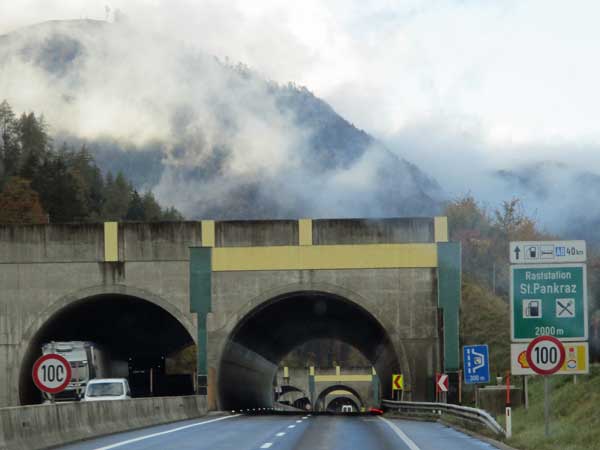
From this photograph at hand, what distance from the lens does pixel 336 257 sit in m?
55.4

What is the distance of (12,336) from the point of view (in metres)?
55.4

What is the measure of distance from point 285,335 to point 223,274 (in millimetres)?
21731

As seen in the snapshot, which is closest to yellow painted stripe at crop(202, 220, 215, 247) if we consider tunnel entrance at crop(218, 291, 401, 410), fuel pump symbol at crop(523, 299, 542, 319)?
tunnel entrance at crop(218, 291, 401, 410)

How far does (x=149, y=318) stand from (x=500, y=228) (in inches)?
2904

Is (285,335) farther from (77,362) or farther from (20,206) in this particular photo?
(20,206)

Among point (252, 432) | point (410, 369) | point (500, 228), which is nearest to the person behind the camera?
point (252, 432)

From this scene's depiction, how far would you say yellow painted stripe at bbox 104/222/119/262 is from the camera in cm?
5566

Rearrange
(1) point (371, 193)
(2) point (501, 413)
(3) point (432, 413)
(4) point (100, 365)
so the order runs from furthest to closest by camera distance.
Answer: (1) point (371, 193) < (4) point (100, 365) < (3) point (432, 413) < (2) point (501, 413)

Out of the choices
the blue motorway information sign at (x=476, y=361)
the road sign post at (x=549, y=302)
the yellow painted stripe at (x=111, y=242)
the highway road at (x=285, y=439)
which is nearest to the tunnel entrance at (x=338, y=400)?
the yellow painted stripe at (x=111, y=242)

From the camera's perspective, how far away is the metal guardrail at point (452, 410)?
2748 centimetres

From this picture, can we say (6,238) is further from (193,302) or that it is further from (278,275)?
(278,275)

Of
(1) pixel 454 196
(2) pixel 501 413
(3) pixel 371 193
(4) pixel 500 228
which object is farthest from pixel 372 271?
(3) pixel 371 193

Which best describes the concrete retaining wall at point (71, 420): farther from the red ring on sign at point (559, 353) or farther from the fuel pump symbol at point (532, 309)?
the fuel pump symbol at point (532, 309)

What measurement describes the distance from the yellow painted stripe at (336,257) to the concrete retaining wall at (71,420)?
16.0 metres
